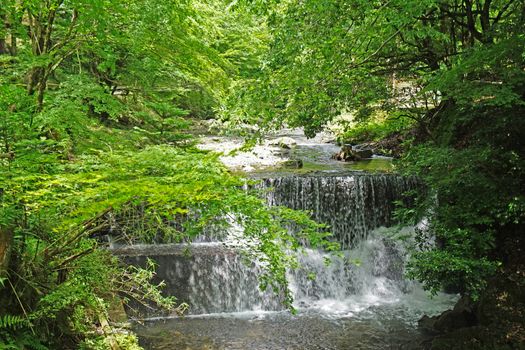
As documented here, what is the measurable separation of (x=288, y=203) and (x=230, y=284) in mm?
2873

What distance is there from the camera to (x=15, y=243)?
12.5ft

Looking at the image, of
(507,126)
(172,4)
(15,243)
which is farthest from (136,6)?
(507,126)

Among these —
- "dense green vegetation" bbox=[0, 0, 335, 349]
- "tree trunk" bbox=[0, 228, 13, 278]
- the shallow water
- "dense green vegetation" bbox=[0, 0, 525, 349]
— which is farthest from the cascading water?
"tree trunk" bbox=[0, 228, 13, 278]

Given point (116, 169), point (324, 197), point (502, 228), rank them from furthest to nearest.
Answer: point (324, 197)
point (502, 228)
point (116, 169)

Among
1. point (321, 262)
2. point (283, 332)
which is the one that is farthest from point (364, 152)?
point (283, 332)

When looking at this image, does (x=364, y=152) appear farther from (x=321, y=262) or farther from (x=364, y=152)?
(x=321, y=262)

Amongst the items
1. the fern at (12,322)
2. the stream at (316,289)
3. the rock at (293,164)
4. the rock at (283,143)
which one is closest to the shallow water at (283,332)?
the stream at (316,289)

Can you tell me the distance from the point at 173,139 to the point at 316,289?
481cm

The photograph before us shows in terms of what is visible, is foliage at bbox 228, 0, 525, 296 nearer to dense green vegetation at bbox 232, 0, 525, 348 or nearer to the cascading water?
dense green vegetation at bbox 232, 0, 525, 348

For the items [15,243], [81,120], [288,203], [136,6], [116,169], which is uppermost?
[136,6]

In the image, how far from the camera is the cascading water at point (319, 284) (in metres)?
7.63

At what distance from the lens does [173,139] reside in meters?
6.60

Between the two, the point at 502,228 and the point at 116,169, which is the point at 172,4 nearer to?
the point at 116,169

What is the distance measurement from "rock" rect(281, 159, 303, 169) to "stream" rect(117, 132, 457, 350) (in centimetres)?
110
